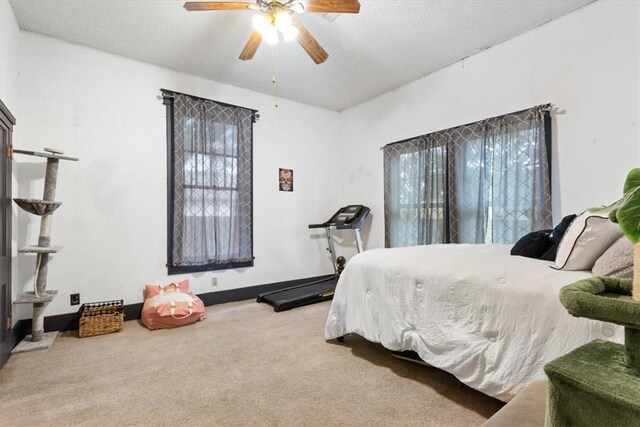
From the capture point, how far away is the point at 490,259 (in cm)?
Answer: 182

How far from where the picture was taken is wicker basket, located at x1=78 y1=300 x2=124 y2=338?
2.75m

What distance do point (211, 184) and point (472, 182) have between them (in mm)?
2901

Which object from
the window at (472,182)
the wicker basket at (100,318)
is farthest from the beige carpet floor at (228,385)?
the window at (472,182)

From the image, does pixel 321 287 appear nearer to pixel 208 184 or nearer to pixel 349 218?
pixel 349 218

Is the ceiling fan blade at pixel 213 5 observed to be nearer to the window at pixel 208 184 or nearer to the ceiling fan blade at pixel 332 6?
the ceiling fan blade at pixel 332 6

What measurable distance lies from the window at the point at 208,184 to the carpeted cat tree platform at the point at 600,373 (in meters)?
3.45

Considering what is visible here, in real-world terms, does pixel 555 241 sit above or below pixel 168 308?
above

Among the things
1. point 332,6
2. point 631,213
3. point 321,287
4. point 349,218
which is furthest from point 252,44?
point 321,287

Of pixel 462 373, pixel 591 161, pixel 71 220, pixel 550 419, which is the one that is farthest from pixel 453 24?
pixel 71 220

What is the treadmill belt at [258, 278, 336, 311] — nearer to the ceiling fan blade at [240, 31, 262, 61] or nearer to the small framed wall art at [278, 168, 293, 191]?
the small framed wall art at [278, 168, 293, 191]

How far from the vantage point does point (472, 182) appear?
3266 millimetres

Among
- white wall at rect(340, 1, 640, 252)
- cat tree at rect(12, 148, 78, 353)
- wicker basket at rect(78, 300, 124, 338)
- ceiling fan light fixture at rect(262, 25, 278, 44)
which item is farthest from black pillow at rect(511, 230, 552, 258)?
cat tree at rect(12, 148, 78, 353)

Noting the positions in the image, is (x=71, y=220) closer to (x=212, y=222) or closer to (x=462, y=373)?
(x=212, y=222)

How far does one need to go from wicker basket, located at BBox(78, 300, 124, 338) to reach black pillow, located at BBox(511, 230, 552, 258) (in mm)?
3305
